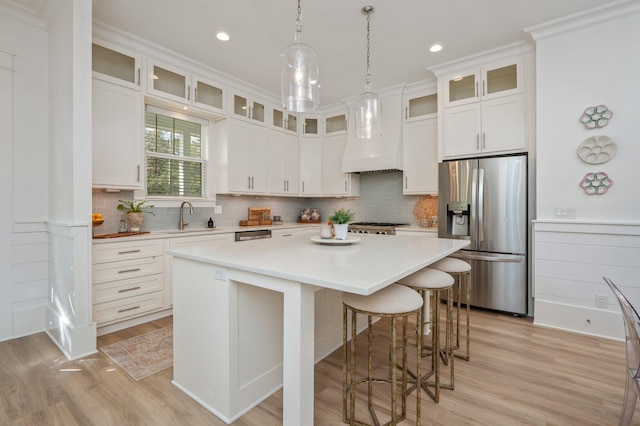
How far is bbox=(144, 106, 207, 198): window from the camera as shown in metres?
3.58

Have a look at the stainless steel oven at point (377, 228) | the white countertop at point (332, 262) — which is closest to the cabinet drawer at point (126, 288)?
the white countertop at point (332, 262)

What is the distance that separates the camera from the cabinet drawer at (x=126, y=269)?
268 cm

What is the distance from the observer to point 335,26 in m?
2.87

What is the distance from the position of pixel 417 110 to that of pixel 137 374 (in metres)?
4.23

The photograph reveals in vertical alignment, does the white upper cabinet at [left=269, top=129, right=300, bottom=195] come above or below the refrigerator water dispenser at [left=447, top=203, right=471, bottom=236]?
above

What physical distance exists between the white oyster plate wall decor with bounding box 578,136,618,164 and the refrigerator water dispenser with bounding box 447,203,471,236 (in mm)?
1088

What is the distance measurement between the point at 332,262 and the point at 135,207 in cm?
273

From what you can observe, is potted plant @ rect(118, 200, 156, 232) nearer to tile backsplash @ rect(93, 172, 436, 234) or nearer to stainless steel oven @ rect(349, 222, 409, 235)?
tile backsplash @ rect(93, 172, 436, 234)

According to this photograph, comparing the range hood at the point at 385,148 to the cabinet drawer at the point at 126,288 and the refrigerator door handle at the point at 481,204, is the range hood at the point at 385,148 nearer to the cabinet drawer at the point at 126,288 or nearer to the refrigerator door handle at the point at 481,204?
the refrigerator door handle at the point at 481,204

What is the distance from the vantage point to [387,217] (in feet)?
15.9

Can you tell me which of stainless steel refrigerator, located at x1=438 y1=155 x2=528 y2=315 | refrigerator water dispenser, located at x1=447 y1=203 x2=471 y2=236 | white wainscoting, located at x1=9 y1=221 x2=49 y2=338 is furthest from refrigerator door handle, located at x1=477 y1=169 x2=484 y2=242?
white wainscoting, located at x1=9 y1=221 x2=49 y2=338

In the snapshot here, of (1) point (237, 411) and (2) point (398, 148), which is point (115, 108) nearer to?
(1) point (237, 411)

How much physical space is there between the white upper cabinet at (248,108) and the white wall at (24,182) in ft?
6.29

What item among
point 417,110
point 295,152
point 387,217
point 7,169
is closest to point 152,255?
point 7,169
